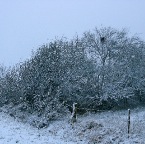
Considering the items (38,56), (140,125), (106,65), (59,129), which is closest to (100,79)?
(106,65)

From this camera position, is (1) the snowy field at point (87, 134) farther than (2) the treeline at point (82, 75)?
No

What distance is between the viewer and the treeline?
35188 millimetres

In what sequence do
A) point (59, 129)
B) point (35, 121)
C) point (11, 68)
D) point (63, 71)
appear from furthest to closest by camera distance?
point (11, 68), point (63, 71), point (35, 121), point (59, 129)

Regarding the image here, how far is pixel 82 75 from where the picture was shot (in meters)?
38.2

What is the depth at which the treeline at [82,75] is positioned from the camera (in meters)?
35.2

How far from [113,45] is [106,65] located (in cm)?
235

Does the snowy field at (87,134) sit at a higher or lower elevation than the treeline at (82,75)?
lower

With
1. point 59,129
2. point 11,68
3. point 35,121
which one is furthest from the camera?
point 11,68

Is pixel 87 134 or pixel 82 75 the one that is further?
pixel 82 75

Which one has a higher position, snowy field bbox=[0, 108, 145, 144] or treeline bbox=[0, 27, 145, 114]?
treeline bbox=[0, 27, 145, 114]

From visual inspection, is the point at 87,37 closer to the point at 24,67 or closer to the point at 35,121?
the point at 24,67

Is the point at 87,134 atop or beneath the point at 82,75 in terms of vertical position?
beneath

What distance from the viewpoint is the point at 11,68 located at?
3950 cm

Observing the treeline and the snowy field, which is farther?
the treeline
